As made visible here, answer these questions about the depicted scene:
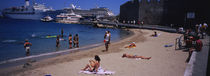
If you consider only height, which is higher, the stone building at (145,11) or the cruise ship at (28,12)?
the cruise ship at (28,12)

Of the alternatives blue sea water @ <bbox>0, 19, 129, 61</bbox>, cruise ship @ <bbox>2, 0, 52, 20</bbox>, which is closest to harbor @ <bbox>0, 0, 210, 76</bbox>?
blue sea water @ <bbox>0, 19, 129, 61</bbox>

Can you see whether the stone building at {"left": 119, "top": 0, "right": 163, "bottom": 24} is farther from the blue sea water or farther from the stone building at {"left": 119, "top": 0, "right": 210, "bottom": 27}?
the blue sea water

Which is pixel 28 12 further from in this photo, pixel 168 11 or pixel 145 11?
pixel 168 11

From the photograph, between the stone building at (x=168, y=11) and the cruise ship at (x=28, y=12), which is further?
the cruise ship at (x=28, y=12)

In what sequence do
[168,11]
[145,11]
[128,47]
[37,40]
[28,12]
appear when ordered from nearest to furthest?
[128,47]
[37,40]
[168,11]
[145,11]
[28,12]

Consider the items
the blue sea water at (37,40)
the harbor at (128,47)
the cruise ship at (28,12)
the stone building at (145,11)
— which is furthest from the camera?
the cruise ship at (28,12)

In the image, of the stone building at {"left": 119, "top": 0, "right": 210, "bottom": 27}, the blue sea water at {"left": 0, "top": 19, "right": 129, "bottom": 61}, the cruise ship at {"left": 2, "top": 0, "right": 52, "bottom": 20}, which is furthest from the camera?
the cruise ship at {"left": 2, "top": 0, "right": 52, "bottom": 20}

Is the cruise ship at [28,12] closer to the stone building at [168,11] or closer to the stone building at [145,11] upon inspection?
the stone building at [168,11]

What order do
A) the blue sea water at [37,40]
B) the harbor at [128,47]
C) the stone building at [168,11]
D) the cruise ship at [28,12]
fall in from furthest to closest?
the cruise ship at [28,12] → the stone building at [168,11] → the blue sea water at [37,40] → the harbor at [128,47]

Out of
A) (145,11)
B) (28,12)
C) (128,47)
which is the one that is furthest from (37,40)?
(28,12)

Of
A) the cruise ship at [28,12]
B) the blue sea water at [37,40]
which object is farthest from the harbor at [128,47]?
the cruise ship at [28,12]

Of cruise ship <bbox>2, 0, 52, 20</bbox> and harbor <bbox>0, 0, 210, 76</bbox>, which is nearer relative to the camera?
harbor <bbox>0, 0, 210, 76</bbox>

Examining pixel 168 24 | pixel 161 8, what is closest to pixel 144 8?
pixel 161 8

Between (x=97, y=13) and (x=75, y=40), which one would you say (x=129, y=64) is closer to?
(x=75, y=40)
